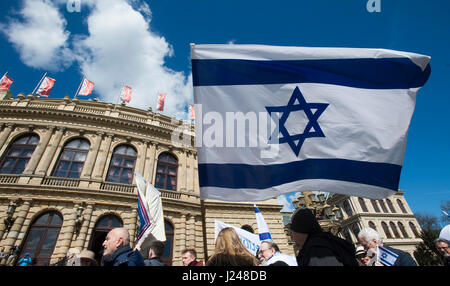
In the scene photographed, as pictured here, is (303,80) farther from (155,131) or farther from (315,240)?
(155,131)

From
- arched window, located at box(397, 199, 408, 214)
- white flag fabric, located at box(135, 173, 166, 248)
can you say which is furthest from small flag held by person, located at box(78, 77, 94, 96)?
arched window, located at box(397, 199, 408, 214)

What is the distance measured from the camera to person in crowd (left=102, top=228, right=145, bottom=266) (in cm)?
225

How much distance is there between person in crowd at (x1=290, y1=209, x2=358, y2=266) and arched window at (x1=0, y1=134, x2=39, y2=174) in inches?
680

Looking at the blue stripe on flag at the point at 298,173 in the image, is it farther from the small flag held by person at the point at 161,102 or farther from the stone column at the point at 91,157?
the small flag held by person at the point at 161,102

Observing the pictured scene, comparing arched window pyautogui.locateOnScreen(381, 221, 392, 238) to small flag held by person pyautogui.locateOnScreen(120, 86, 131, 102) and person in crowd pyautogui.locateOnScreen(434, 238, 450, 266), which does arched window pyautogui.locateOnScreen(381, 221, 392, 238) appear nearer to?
person in crowd pyautogui.locateOnScreen(434, 238, 450, 266)

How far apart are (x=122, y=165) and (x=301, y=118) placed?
46.8 ft

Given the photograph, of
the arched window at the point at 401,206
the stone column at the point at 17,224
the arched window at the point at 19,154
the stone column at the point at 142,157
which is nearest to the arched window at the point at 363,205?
the arched window at the point at 401,206

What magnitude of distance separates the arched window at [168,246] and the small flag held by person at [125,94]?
11661 mm

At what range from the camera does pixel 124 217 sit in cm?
1173

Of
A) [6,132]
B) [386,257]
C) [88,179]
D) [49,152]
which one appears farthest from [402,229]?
[6,132]

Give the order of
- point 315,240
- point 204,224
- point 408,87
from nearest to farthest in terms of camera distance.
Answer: point 315,240 → point 408,87 → point 204,224

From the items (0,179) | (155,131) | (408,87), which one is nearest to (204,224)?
(155,131)

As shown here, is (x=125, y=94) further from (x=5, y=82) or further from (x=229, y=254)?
(x=229, y=254)

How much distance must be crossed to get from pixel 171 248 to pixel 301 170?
1194 centimetres
